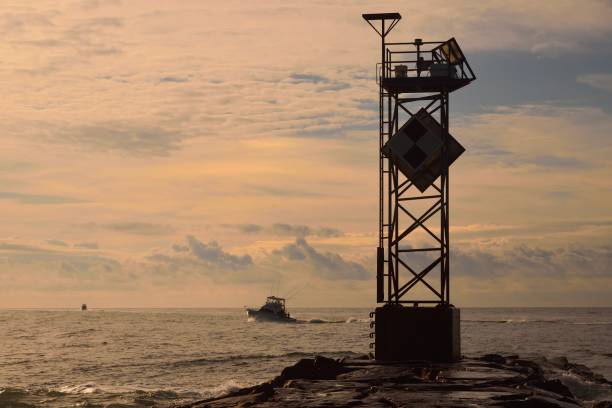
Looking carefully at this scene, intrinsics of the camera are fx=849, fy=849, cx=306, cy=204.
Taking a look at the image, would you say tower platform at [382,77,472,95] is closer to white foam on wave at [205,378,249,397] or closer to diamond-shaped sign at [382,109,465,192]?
diamond-shaped sign at [382,109,465,192]

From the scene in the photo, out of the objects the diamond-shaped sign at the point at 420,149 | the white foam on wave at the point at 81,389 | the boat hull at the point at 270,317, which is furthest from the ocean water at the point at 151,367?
the boat hull at the point at 270,317

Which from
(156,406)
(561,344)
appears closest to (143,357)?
(156,406)

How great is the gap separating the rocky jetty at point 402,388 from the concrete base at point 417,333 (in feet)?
1.55

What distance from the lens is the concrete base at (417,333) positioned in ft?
74.1

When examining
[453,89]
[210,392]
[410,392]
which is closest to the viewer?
[410,392]

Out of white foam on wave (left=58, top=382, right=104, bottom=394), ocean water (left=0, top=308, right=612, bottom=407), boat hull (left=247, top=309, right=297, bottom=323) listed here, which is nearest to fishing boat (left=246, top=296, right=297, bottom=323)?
boat hull (left=247, top=309, right=297, bottom=323)

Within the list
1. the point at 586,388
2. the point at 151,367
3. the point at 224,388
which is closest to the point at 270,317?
the point at 151,367

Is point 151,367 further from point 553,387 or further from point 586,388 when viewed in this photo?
point 553,387

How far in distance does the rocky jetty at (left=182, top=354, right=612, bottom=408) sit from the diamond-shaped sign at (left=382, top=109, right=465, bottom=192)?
17.6 ft

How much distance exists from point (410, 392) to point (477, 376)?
3250mm

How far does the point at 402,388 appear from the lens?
1767 cm

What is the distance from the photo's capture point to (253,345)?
63344mm

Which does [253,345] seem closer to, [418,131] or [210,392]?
[210,392]

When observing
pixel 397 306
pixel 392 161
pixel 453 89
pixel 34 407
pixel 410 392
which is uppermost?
pixel 453 89
